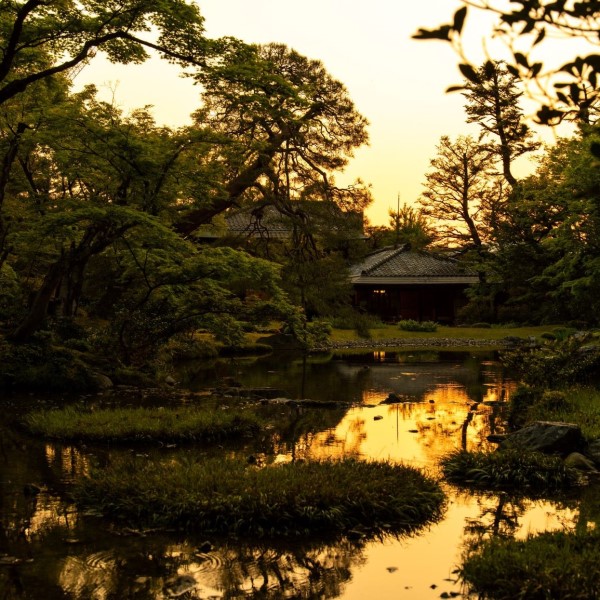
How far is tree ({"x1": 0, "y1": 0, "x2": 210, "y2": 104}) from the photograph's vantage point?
12.7m

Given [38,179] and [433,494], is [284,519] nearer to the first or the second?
→ [433,494]

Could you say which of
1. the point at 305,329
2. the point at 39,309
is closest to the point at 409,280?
the point at 305,329

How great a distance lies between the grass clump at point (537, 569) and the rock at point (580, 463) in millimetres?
3784

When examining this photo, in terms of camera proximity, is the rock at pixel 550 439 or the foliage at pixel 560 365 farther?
the foliage at pixel 560 365

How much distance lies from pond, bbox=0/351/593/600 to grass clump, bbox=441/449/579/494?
21.4 inches

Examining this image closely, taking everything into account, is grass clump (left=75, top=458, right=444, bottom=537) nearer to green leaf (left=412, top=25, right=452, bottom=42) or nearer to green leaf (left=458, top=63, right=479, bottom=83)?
green leaf (left=458, top=63, right=479, bottom=83)

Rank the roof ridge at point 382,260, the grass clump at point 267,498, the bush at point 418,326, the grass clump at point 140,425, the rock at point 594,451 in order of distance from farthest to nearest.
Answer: the roof ridge at point 382,260 → the bush at point 418,326 → the grass clump at point 140,425 → the rock at point 594,451 → the grass clump at point 267,498

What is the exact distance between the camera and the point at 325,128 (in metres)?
25.6

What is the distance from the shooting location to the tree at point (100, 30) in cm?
1267

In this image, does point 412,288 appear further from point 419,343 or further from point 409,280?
point 419,343

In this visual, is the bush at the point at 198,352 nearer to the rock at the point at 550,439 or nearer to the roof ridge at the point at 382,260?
the rock at the point at 550,439

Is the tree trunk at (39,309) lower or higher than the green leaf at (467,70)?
lower

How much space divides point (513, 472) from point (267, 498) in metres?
3.71

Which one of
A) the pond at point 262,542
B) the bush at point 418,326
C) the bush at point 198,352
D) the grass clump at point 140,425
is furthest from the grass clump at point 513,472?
the bush at point 418,326
